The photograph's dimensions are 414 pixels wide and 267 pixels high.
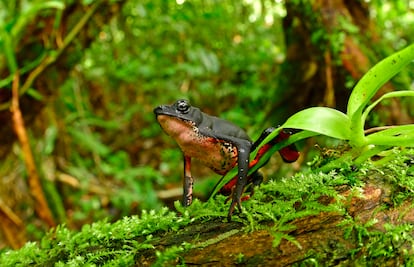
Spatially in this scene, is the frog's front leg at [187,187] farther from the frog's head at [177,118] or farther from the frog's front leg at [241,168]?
the frog's front leg at [241,168]

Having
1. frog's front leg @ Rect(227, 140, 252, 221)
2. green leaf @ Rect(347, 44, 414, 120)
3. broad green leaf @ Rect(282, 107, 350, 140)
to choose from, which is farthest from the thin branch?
green leaf @ Rect(347, 44, 414, 120)

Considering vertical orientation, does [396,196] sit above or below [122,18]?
below

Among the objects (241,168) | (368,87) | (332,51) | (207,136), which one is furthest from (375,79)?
(332,51)

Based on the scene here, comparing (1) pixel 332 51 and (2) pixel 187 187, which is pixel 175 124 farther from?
(1) pixel 332 51

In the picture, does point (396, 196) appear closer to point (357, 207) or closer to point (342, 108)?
point (357, 207)

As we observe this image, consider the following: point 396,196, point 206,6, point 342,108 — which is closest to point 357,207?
point 396,196

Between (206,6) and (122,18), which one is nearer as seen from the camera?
(122,18)

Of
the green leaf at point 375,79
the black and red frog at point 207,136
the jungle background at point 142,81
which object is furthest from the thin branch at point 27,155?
the green leaf at point 375,79
